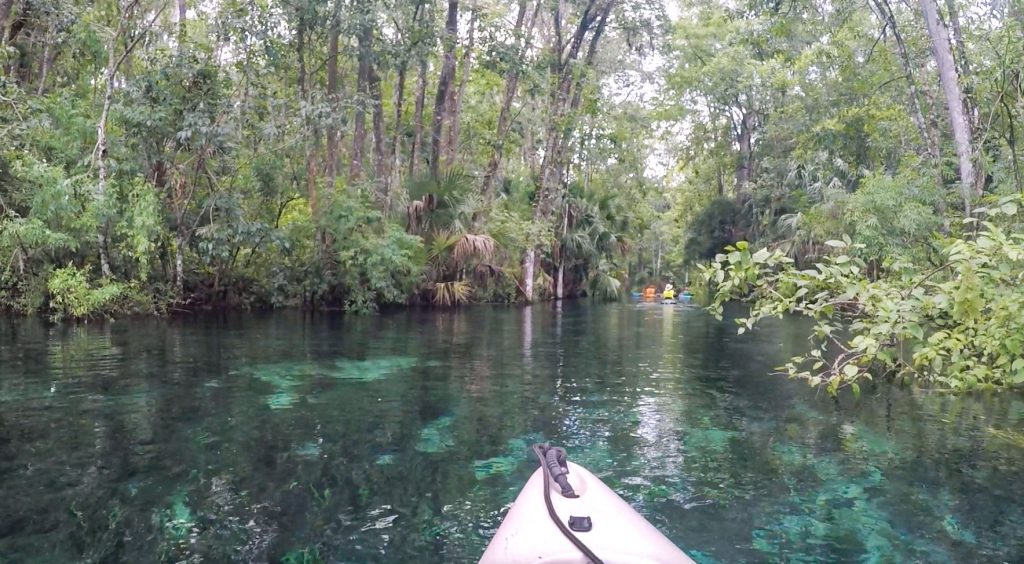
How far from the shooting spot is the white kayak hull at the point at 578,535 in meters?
2.55

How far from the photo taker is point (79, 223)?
1456 centimetres

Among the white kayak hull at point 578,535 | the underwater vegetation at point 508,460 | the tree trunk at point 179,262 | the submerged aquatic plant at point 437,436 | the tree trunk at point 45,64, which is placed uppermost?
the tree trunk at point 45,64

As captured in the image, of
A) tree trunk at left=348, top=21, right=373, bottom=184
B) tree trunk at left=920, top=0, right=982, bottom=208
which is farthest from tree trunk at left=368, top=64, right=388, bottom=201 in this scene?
tree trunk at left=920, top=0, right=982, bottom=208

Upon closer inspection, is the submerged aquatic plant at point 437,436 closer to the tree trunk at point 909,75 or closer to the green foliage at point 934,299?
the green foliage at point 934,299

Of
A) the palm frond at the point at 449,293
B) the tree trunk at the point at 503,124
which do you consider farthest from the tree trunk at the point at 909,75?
the palm frond at the point at 449,293

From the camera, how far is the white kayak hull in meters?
2.55

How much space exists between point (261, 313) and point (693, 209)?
27.5 metres

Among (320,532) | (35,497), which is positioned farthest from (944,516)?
(35,497)

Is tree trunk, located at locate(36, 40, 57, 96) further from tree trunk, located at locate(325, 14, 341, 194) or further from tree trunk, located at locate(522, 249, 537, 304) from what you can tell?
tree trunk, located at locate(522, 249, 537, 304)

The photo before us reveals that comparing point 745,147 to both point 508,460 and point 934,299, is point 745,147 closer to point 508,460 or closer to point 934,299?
point 934,299

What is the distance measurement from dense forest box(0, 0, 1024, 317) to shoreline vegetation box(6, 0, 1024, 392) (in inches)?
2.9

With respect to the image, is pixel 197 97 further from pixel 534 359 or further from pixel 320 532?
pixel 320 532

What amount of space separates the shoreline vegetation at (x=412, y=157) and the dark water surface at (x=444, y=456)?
795 millimetres

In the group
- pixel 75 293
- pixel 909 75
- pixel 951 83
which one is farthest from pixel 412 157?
pixel 951 83
